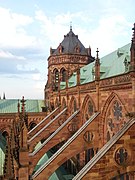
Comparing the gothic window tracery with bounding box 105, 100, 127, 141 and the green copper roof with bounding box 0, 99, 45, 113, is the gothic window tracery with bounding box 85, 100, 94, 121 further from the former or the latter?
the green copper roof with bounding box 0, 99, 45, 113

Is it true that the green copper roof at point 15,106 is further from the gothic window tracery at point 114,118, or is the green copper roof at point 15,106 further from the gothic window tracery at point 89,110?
the gothic window tracery at point 114,118

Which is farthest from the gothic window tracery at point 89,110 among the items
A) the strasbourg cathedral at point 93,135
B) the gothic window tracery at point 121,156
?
the gothic window tracery at point 121,156

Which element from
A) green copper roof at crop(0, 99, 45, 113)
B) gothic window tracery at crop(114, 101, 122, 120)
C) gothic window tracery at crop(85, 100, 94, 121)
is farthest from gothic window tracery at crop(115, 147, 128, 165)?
green copper roof at crop(0, 99, 45, 113)

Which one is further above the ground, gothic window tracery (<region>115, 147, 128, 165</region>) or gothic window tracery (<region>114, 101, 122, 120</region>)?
gothic window tracery (<region>114, 101, 122, 120</region>)

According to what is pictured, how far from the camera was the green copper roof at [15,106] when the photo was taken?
1638 inches

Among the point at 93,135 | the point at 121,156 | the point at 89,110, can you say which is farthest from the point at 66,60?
the point at 121,156

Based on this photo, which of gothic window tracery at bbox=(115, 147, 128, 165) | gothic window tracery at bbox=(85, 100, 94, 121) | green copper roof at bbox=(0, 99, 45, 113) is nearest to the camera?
gothic window tracery at bbox=(115, 147, 128, 165)

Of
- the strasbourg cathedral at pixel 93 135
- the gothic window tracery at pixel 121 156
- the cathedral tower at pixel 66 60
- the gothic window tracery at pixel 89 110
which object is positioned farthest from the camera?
the cathedral tower at pixel 66 60

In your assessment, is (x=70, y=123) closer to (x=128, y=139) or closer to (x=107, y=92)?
(x=107, y=92)

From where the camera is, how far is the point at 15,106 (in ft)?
140

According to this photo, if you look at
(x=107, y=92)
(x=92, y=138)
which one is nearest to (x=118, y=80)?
(x=107, y=92)

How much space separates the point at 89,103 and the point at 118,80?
6.38 meters

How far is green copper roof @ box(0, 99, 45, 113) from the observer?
41594 millimetres

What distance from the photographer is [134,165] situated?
11.6m
